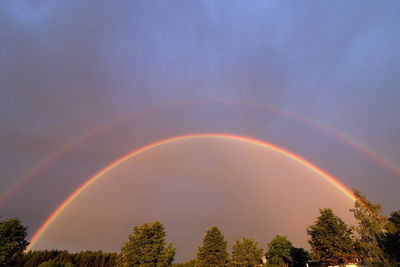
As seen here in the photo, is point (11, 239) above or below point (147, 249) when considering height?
above

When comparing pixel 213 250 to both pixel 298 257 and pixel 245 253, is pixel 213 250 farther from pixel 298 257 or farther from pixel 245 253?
pixel 298 257

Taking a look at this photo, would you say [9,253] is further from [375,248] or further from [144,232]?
[375,248]

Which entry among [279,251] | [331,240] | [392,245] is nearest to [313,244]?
[331,240]

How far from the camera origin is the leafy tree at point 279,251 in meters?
69.2

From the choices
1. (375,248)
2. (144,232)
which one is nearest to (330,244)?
(375,248)

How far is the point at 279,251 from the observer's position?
231ft

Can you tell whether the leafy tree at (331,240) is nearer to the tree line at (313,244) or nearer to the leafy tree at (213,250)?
the tree line at (313,244)

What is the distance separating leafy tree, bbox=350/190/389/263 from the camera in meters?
38.5

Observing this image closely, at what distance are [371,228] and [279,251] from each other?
37.0 meters

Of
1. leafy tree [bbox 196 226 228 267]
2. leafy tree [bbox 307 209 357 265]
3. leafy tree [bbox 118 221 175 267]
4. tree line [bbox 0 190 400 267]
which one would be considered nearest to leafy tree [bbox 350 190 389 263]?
tree line [bbox 0 190 400 267]

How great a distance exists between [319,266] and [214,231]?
3362 centimetres

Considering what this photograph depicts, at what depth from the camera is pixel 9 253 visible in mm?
58688

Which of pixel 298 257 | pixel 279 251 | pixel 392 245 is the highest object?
pixel 298 257

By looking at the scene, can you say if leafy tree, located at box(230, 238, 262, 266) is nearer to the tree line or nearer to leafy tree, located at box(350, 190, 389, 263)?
the tree line
